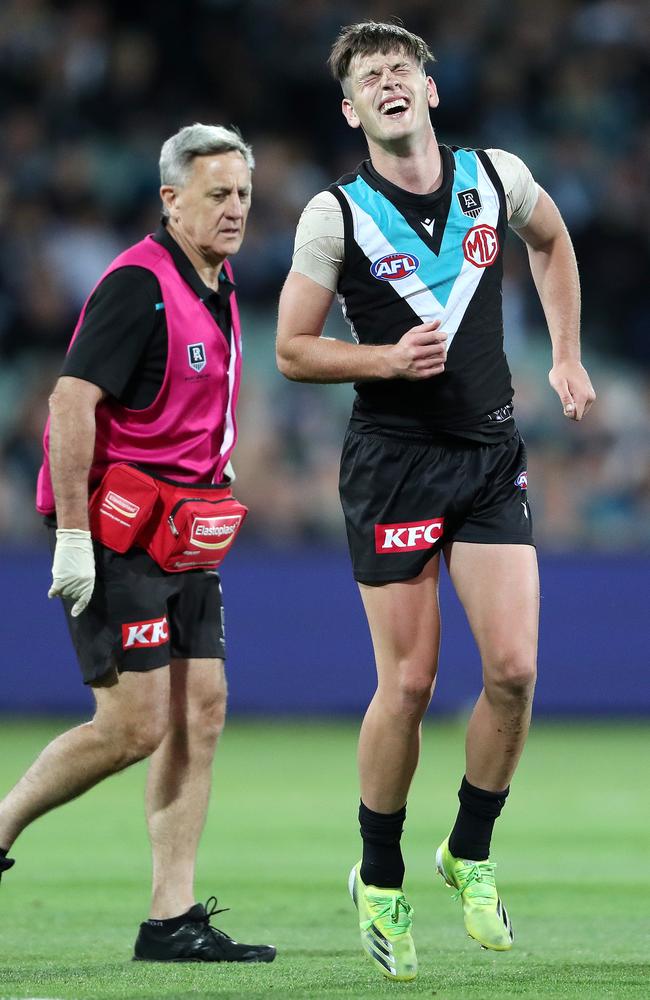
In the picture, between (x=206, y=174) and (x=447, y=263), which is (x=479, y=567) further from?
(x=206, y=174)

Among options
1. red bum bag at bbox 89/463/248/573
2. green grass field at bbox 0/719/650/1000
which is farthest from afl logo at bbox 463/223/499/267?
green grass field at bbox 0/719/650/1000

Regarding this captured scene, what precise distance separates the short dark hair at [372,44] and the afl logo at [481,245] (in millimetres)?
533

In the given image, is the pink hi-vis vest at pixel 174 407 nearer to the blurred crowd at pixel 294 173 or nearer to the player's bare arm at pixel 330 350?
the player's bare arm at pixel 330 350

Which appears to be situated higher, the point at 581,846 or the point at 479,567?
the point at 479,567

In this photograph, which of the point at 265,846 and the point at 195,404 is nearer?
the point at 195,404

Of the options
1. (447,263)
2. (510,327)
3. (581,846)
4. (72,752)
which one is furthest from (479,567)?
(510,327)

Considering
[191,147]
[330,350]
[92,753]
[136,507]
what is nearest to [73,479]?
[136,507]

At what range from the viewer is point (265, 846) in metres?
7.72

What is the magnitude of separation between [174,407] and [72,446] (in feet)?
1.32

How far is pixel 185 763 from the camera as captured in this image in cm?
559

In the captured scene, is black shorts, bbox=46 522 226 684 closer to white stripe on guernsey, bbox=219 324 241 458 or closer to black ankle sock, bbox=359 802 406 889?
white stripe on guernsey, bbox=219 324 241 458

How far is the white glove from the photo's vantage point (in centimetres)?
524

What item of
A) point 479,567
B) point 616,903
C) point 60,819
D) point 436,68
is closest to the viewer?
point 479,567

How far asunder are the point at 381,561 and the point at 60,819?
13.3 feet
